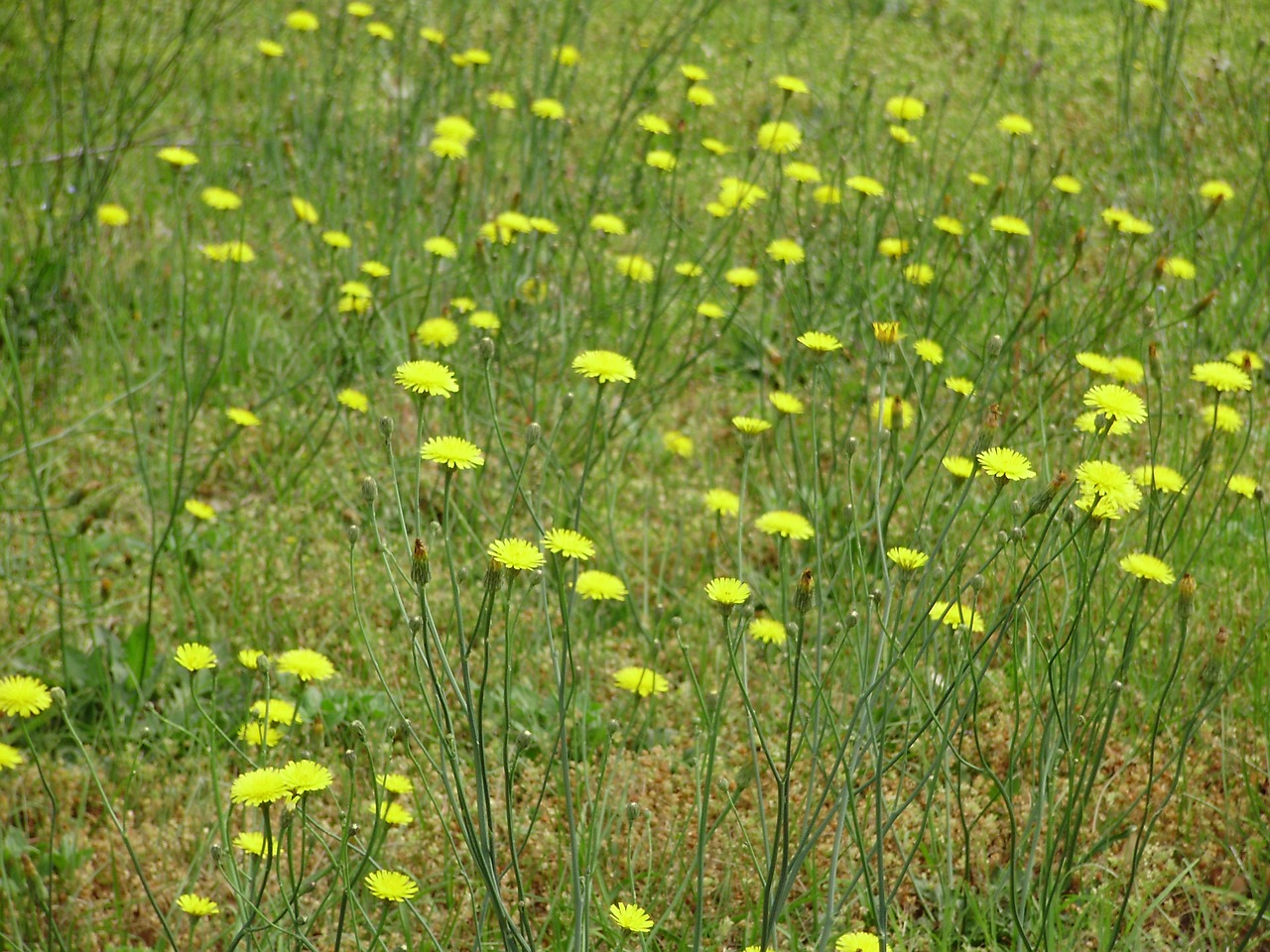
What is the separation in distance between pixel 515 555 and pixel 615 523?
4.61 feet

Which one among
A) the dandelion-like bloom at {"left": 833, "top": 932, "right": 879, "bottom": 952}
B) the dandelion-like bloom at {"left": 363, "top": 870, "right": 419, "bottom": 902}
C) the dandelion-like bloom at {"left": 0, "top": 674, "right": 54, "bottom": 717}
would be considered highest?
the dandelion-like bloom at {"left": 833, "top": 932, "right": 879, "bottom": 952}

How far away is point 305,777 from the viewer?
147 cm

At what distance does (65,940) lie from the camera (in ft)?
5.87

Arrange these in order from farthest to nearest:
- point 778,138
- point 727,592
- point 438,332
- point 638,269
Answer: point 638,269 → point 778,138 → point 438,332 → point 727,592

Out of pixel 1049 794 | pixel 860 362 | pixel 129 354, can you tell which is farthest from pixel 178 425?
pixel 1049 794

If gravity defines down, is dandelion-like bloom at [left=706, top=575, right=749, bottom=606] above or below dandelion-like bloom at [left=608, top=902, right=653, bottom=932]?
above

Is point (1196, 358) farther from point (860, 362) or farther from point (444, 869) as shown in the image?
point (444, 869)

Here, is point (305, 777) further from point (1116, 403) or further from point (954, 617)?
point (1116, 403)

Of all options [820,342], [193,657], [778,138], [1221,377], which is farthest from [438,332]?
[1221,377]

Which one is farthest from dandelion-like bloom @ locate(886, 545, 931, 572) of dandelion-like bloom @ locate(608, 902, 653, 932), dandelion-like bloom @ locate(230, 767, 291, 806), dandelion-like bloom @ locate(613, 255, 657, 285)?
dandelion-like bloom @ locate(613, 255, 657, 285)

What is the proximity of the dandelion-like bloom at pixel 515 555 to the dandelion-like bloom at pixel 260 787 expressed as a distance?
0.34 metres

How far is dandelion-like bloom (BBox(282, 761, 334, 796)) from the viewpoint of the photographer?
1.46m

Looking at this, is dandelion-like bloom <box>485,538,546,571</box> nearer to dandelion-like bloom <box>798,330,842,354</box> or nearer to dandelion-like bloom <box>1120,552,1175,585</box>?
dandelion-like bloom <box>798,330,842,354</box>

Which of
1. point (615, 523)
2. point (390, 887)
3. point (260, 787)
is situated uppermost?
point (260, 787)
